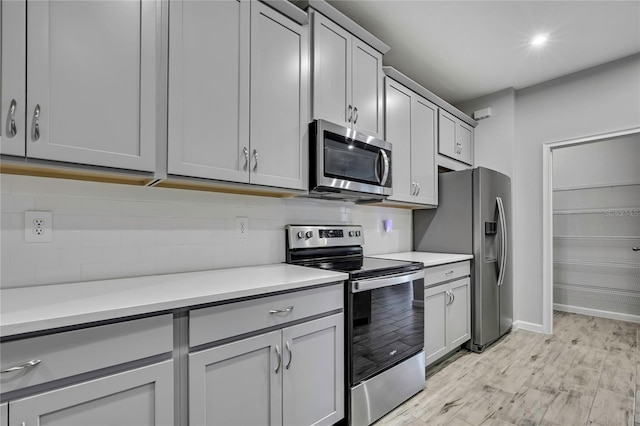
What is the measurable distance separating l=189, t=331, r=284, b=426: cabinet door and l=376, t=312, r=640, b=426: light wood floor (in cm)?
84

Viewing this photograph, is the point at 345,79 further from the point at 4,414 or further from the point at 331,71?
the point at 4,414

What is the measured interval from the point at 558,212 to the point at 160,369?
505 cm

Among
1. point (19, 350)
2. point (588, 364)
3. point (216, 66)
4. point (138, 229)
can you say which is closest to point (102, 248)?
point (138, 229)

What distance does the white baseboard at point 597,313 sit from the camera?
12.1 feet

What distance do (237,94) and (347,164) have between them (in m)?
0.83

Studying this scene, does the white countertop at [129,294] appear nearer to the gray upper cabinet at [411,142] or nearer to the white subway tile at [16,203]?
the white subway tile at [16,203]

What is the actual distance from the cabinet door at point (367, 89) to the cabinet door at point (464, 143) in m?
1.44

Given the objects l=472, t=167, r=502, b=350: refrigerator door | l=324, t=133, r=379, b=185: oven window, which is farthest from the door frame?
l=324, t=133, r=379, b=185: oven window

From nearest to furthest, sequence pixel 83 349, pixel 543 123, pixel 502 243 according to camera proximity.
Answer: pixel 83 349 < pixel 502 243 < pixel 543 123

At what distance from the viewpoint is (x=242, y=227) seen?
1929 mm

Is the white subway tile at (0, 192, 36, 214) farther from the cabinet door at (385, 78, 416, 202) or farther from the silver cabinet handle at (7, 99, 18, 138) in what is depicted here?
the cabinet door at (385, 78, 416, 202)

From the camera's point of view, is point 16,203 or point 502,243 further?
point 502,243

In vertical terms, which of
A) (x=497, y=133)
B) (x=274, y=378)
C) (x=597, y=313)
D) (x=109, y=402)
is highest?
(x=497, y=133)

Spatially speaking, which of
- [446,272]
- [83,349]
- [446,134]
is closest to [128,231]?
[83,349]
